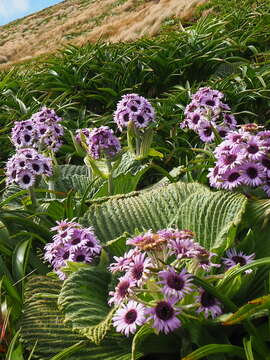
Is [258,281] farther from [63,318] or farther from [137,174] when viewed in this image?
[137,174]

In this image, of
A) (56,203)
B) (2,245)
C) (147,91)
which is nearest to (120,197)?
(56,203)

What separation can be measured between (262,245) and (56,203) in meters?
1.16

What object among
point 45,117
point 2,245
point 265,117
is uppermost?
point 45,117

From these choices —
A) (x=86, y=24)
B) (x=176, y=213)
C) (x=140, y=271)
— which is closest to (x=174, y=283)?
(x=140, y=271)

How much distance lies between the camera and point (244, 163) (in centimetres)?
215

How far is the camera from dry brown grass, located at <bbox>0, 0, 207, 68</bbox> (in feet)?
32.7

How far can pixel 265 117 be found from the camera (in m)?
4.36

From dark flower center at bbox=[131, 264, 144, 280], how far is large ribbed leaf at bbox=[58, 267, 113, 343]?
0.57 feet

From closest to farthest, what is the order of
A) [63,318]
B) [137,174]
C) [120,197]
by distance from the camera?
1. [63,318]
2. [120,197]
3. [137,174]

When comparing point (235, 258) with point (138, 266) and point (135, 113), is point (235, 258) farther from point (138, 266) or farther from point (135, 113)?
point (135, 113)

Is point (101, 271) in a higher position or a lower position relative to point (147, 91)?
higher

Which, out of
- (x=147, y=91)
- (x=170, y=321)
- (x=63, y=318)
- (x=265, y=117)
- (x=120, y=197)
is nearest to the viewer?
(x=170, y=321)

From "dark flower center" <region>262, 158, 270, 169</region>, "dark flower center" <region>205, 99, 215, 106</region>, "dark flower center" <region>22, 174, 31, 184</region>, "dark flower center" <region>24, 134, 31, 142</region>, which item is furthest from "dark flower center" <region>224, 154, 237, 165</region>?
"dark flower center" <region>24, 134, 31, 142</region>

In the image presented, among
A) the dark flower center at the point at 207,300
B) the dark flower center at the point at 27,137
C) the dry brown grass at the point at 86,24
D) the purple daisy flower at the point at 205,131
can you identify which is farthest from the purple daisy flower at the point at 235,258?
the dry brown grass at the point at 86,24
